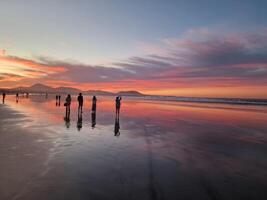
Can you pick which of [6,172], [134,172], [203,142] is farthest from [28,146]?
[203,142]

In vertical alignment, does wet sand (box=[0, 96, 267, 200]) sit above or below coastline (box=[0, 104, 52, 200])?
below

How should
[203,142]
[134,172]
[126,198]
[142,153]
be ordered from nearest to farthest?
1. [126,198]
2. [134,172]
3. [142,153]
4. [203,142]

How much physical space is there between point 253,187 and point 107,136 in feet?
33.3

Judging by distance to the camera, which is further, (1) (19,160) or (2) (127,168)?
(1) (19,160)

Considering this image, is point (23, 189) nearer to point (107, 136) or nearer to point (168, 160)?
point (168, 160)

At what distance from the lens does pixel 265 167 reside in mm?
10562

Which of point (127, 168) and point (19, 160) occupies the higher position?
point (19, 160)

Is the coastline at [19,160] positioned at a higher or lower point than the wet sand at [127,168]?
higher

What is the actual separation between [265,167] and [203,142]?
17.9 ft

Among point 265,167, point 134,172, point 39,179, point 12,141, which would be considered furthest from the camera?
point 12,141

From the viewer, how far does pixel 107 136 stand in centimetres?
1662

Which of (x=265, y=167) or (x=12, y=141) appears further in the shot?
(x=12, y=141)

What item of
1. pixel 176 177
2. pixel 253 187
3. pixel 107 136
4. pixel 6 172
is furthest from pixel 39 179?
pixel 107 136

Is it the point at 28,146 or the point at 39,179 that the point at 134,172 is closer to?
the point at 39,179
